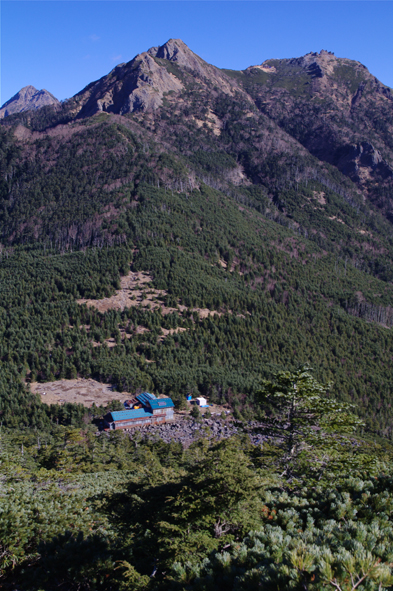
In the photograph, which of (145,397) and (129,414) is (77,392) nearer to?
(129,414)

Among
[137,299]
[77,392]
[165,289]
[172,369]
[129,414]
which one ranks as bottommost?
[77,392]

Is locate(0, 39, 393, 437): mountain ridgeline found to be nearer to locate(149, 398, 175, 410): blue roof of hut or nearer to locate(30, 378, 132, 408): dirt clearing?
locate(30, 378, 132, 408): dirt clearing

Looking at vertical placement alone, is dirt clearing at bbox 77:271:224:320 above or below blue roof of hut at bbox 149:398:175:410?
above

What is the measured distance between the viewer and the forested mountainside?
1198 centimetres

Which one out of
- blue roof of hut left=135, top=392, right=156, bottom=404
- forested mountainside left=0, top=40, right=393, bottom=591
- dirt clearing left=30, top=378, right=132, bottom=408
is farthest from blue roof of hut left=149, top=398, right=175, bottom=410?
dirt clearing left=30, top=378, right=132, bottom=408

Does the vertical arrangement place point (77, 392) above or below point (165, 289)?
below

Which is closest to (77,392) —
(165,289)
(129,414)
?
(129,414)

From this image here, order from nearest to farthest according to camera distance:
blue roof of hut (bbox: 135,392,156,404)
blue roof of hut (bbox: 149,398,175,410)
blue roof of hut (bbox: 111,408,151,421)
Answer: blue roof of hut (bbox: 111,408,151,421)
blue roof of hut (bbox: 149,398,175,410)
blue roof of hut (bbox: 135,392,156,404)

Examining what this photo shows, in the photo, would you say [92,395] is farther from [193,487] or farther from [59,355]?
[193,487]

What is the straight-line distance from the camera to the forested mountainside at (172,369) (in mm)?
11984

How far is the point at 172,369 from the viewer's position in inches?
3693

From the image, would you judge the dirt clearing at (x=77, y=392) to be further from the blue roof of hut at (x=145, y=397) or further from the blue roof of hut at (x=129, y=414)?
the blue roof of hut at (x=129, y=414)

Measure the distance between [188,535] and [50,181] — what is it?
192093mm

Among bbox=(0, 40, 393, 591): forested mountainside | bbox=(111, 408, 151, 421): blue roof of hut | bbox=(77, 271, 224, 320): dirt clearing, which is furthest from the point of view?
bbox=(77, 271, 224, 320): dirt clearing
